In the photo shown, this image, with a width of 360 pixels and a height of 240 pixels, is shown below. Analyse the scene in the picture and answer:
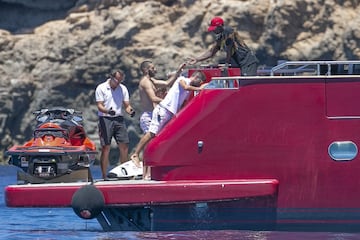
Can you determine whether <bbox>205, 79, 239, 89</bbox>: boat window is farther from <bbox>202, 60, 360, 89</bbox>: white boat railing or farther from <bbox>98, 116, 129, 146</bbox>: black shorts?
<bbox>98, 116, 129, 146</bbox>: black shorts

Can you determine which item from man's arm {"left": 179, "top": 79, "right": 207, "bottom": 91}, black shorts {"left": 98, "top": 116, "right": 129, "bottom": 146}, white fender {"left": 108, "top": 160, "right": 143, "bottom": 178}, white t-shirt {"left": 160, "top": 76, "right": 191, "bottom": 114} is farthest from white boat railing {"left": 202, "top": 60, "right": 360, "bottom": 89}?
black shorts {"left": 98, "top": 116, "right": 129, "bottom": 146}

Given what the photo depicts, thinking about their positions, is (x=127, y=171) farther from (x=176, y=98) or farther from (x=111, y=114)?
(x=176, y=98)

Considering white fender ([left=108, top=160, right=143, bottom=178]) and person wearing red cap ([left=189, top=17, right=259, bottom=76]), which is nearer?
person wearing red cap ([left=189, top=17, right=259, bottom=76])

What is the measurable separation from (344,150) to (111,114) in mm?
3379

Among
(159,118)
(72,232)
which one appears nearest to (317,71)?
(159,118)

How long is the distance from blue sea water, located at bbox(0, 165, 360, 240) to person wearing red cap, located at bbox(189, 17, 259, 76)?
74.8 inches

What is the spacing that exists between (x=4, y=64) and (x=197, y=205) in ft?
70.3

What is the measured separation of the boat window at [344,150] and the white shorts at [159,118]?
6.19 ft

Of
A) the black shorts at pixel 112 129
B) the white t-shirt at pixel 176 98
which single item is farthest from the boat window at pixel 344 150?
the black shorts at pixel 112 129

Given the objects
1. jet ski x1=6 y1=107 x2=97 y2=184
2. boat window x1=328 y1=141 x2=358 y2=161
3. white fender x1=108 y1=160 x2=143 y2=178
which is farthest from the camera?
white fender x1=108 y1=160 x2=143 y2=178

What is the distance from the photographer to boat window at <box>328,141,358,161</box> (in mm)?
11578

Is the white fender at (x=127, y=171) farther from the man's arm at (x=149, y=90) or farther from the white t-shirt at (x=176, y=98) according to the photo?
the white t-shirt at (x=176, y=98)

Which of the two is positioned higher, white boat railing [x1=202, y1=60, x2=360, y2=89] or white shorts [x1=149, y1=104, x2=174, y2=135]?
white boat railing [x1=202, y1=60, x2=360, y2=89]

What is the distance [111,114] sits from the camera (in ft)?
45.6
